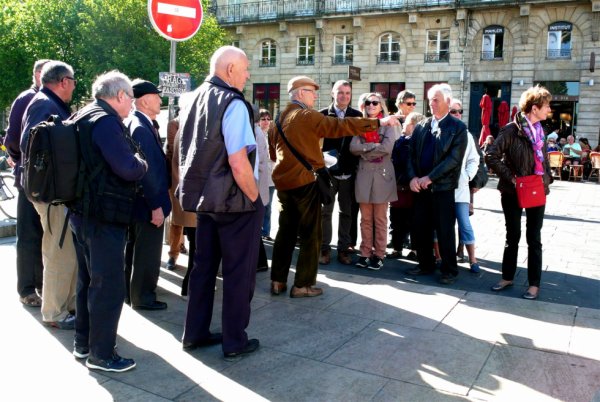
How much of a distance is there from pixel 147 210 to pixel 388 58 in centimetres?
2966

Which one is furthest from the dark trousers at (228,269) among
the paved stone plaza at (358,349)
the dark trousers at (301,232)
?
the dark trousers at (301,232)

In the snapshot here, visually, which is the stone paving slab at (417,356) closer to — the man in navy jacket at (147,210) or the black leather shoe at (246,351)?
the black leather shoe at (246,351)

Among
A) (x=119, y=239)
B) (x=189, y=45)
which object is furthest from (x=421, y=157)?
(x=189, y=45)

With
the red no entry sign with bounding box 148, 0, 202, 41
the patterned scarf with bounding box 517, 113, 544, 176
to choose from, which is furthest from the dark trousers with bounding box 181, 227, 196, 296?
the patterned scarf with bounding box 517, 113, 544, 176

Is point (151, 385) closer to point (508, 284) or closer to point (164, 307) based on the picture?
point (164, 307)

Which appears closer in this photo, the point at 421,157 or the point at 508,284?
the point at 508,284

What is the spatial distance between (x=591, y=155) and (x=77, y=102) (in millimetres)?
28375

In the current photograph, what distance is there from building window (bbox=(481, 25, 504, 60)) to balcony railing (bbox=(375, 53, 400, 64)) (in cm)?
472

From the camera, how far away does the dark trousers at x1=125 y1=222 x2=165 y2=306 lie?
16.6 ft

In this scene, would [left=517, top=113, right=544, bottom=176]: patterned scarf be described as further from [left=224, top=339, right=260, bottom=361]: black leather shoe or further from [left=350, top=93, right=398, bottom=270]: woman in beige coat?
[left=224, top=339, right=260, bottom=361]: black leather shoe

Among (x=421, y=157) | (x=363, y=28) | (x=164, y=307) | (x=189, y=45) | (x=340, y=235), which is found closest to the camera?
(x=164, y=307)

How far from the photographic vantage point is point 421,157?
630cm

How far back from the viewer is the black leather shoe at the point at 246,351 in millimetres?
4004

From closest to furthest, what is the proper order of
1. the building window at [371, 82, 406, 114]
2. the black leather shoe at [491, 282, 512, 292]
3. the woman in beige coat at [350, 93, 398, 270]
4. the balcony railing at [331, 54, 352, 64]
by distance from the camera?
the black leather shoe at [491, 282, 512, 292]
the woman in beige coat at [350, 93, 398, 270]
the building window at [371, 82, 406, 114]
the balcony railing at [331, 54, 352, 64]
